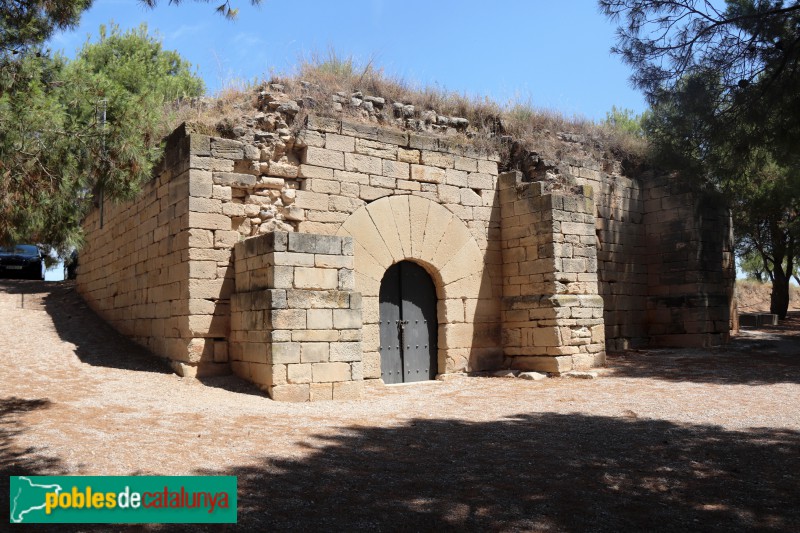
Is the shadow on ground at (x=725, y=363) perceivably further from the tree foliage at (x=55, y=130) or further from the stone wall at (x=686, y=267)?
the tree foliage at (x=55, y=130)

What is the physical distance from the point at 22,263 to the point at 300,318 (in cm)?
1484

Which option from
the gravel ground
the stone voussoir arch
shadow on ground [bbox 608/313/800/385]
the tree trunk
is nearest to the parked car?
the gravel ground

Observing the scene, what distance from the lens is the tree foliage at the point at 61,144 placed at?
527cm

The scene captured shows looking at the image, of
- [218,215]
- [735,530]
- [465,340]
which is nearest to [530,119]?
[465,340]

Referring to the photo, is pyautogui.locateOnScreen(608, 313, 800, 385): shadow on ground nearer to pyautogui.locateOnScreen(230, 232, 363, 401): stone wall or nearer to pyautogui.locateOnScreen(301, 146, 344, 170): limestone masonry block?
pyautogui.locateOnScreen(230, 232, 363, 401): stone wall

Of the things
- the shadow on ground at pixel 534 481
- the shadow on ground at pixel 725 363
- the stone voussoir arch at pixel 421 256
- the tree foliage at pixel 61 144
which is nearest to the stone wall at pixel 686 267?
the shadow on ground at pixel 725 363

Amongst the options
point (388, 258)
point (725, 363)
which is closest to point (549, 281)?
point (388, 258)

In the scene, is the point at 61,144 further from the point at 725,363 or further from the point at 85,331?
the point at 725,363

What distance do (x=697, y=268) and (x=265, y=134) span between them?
783 centimetres

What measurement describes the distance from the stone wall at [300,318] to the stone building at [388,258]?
22mm

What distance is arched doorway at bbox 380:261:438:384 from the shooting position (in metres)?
9.52

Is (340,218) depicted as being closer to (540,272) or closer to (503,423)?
(540,272)
